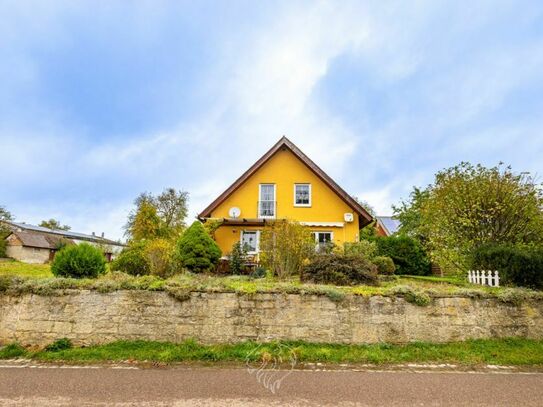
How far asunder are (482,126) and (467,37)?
5114mm

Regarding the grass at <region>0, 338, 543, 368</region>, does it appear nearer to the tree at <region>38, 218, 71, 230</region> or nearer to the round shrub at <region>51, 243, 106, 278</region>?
the round shrub at <region>51, 243, 106, 278</region>

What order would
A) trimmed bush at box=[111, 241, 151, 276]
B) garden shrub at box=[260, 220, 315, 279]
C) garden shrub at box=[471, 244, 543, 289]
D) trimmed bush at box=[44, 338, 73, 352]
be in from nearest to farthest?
trimmed bush at box=[44, 338, 73, 352], garden shrub at box=[471, 244, 543, 289], trimmed bush at box=[111, 241, 151, 276], garden shrub at box=[260, 220, 315, 279]

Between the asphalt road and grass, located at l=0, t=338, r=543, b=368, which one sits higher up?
grass, located at l=0, t=338, r=543, b=368

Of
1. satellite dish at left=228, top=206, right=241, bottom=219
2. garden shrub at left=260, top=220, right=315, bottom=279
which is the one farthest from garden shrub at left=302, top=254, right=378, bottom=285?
satellite dish at left=228, top=206, right=241, bottom=219

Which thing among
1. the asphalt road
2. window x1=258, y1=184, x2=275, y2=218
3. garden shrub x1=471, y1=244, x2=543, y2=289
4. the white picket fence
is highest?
window x1=258, y1=184, x2=275, y2=218

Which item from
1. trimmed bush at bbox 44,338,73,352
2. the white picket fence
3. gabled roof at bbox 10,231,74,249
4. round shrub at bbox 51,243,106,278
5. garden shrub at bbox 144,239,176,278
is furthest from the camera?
gabled roof at bbox 10,231,74,249

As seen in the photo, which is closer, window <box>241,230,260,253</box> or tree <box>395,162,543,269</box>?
tree <box>395,162,543,269</box>

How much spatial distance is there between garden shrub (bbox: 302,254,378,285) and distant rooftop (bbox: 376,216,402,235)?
995 inches

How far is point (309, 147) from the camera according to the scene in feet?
70.8

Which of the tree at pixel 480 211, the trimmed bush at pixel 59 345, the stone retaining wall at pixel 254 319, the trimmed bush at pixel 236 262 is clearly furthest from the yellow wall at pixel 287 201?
the trimmed bush at pixel 59 345

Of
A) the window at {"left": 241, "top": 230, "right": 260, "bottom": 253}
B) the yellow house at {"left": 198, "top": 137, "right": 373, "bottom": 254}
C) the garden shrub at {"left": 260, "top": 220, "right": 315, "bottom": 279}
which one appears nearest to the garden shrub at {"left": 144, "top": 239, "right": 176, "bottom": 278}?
the garden shrub at {"left": 260, "top": 220, "right": 315, "bottom": 279}

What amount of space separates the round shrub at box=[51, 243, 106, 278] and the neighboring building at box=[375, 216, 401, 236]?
29533mm

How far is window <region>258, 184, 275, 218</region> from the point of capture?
1877 cm

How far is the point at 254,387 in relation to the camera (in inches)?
183
